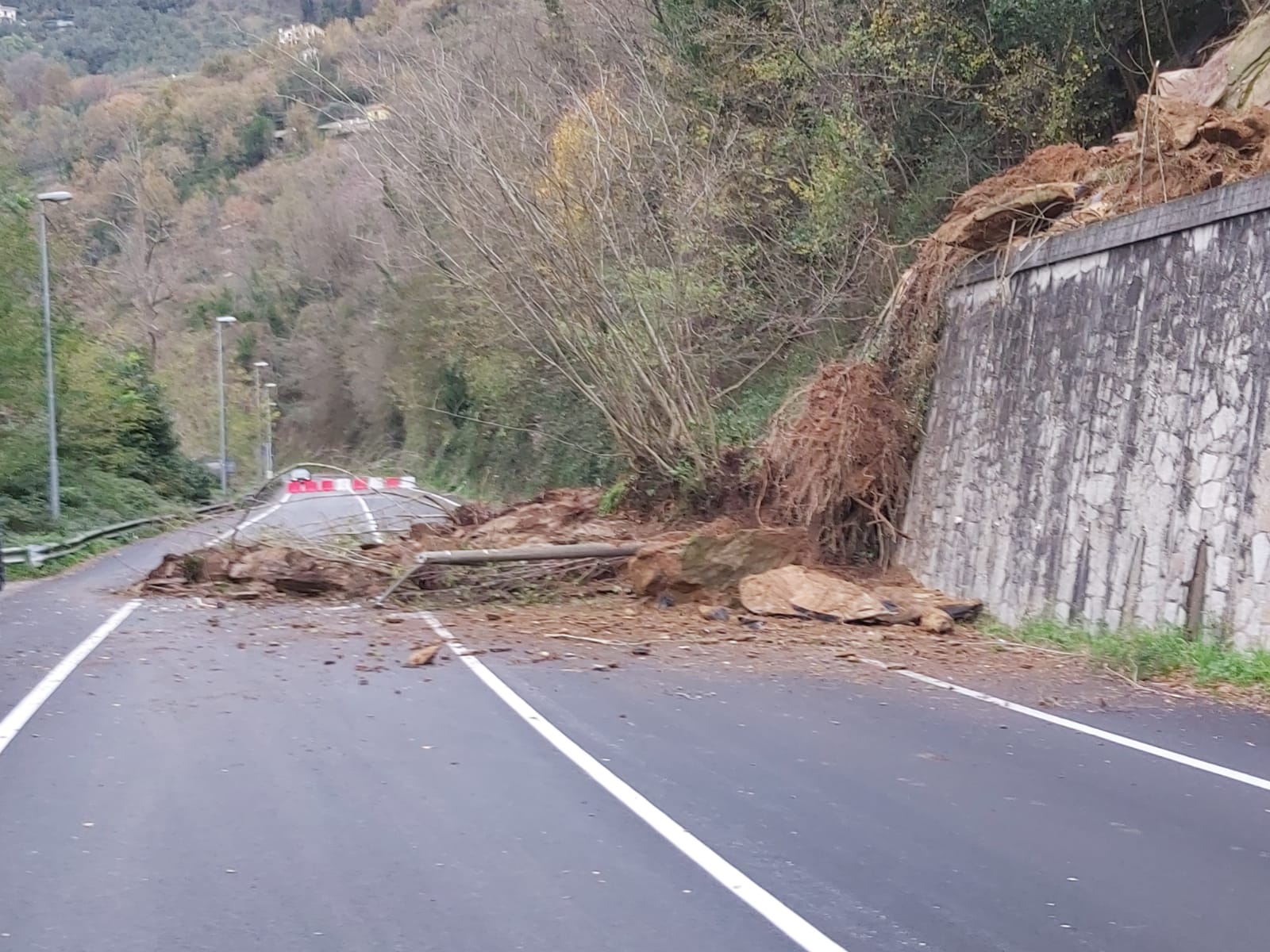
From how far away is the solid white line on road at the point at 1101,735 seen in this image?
7.55m

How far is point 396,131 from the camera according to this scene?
2120cm

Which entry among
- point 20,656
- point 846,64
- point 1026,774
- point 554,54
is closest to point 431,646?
point 20,656

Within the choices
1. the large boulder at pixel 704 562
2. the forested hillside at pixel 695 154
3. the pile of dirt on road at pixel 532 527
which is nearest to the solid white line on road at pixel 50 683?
the pile of dirt on road at pixel 532 527

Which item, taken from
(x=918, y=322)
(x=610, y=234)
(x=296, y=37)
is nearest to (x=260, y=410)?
(x=296, y=37)

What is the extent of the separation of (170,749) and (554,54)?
23913 millimetres

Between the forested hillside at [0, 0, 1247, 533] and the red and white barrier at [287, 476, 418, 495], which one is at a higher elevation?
the forested hillside at [0, 0, 1247, 533]

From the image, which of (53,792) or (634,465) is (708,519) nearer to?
(634,465)

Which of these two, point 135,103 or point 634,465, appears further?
point 135,103

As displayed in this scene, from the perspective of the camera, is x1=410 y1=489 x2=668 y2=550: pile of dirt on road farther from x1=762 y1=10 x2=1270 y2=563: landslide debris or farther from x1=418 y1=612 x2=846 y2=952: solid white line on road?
x1=418 y1=612 x2=846 y2=952: solid white line on road

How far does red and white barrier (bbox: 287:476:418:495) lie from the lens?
2028 centimetres

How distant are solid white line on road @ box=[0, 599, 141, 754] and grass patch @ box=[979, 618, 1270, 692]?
8443 mm

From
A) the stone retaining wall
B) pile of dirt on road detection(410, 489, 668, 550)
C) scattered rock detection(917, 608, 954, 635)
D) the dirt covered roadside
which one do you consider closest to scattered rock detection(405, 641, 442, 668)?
the dirt covered roadside

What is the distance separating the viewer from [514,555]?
16.1m

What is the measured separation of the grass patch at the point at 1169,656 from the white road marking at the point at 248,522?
11.5 meters
